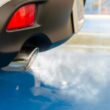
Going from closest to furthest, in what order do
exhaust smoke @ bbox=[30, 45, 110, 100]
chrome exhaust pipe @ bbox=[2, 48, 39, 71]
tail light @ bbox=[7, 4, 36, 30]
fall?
tail light @ bbox=[7, 4, 36, 30], chrome exhaust pipe @ bbox=[2, 48, 39, 71], exhaust smoke @ bbox=[30, 45, 110, 100]

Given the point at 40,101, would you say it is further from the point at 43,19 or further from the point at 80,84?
the point at 43,19

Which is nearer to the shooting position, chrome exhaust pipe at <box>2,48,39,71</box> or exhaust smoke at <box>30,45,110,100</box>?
chrome exhaust pipe at <box>2,48,39,71</box>

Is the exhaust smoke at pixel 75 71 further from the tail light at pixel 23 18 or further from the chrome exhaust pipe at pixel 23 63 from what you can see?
the tail light at pixel 23 18

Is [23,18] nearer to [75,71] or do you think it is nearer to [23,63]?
[23,63]

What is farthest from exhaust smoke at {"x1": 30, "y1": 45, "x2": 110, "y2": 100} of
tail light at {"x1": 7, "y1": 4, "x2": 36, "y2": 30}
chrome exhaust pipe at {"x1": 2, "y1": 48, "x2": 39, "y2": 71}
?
tail light at {"x1": 7, "y1": 4, "x2": 36, "y2": 30}

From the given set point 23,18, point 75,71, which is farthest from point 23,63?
point 75,71

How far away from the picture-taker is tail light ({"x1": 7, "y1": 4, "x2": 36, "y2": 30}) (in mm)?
1617

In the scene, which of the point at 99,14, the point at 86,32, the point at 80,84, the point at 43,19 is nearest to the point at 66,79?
the point at 80,84

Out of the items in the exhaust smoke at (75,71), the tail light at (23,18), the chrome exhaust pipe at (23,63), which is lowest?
the exhaust smoke at (75,71)

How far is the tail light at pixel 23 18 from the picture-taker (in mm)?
1617

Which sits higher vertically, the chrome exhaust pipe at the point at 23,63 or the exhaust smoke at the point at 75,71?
the chrome exhaust pipe at the point at 23,63

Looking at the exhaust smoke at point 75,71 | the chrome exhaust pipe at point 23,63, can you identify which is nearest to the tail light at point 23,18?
the chrome exhaust pipe at point 23,63

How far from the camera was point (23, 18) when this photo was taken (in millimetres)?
1646

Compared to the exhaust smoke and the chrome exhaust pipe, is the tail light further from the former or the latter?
the exhaust smoke
